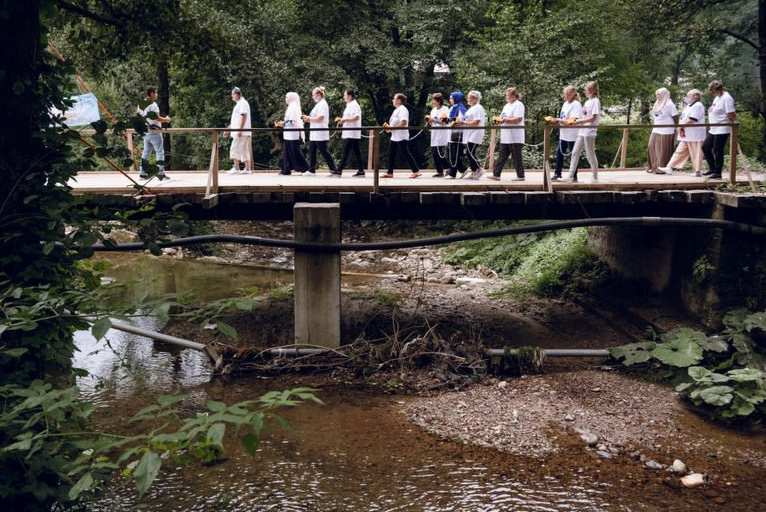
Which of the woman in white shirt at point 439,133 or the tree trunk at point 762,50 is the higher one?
the tree trunk at point 762,50

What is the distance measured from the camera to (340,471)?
844 cm

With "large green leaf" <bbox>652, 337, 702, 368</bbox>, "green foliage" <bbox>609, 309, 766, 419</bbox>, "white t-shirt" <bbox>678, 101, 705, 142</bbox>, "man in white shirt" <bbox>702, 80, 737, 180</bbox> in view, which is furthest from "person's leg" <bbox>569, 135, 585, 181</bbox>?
"large green leaf" <bbox>652, 337, 702, 368</bbox>

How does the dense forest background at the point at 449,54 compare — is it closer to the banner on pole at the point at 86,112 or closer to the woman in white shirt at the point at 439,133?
the banner on pole at the point at 86,112

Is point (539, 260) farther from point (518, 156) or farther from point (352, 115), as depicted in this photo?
point (352, 115)

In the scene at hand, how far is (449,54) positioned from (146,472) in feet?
72.9

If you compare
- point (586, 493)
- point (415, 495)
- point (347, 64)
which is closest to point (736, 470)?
point (586, 493)

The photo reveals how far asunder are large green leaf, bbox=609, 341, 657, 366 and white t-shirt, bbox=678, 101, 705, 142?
14.5ft

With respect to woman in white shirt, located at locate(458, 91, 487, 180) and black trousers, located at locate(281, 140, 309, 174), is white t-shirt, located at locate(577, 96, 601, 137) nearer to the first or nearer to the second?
woman in white shirt, located at locate(458, 91, 487, 180)

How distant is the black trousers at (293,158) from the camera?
1526cm

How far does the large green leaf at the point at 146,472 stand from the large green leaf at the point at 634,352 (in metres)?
9.71

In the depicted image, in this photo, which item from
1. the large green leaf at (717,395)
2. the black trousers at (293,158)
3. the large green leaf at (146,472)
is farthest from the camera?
the black trousers at (293,158)

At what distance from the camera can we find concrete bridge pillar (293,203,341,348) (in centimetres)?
1215

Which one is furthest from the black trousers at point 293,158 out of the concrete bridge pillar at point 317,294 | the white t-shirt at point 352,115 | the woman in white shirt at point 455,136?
the concrete bridge pillar at point 317,294

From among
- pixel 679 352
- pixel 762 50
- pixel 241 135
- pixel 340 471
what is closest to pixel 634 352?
pixel 679 352
